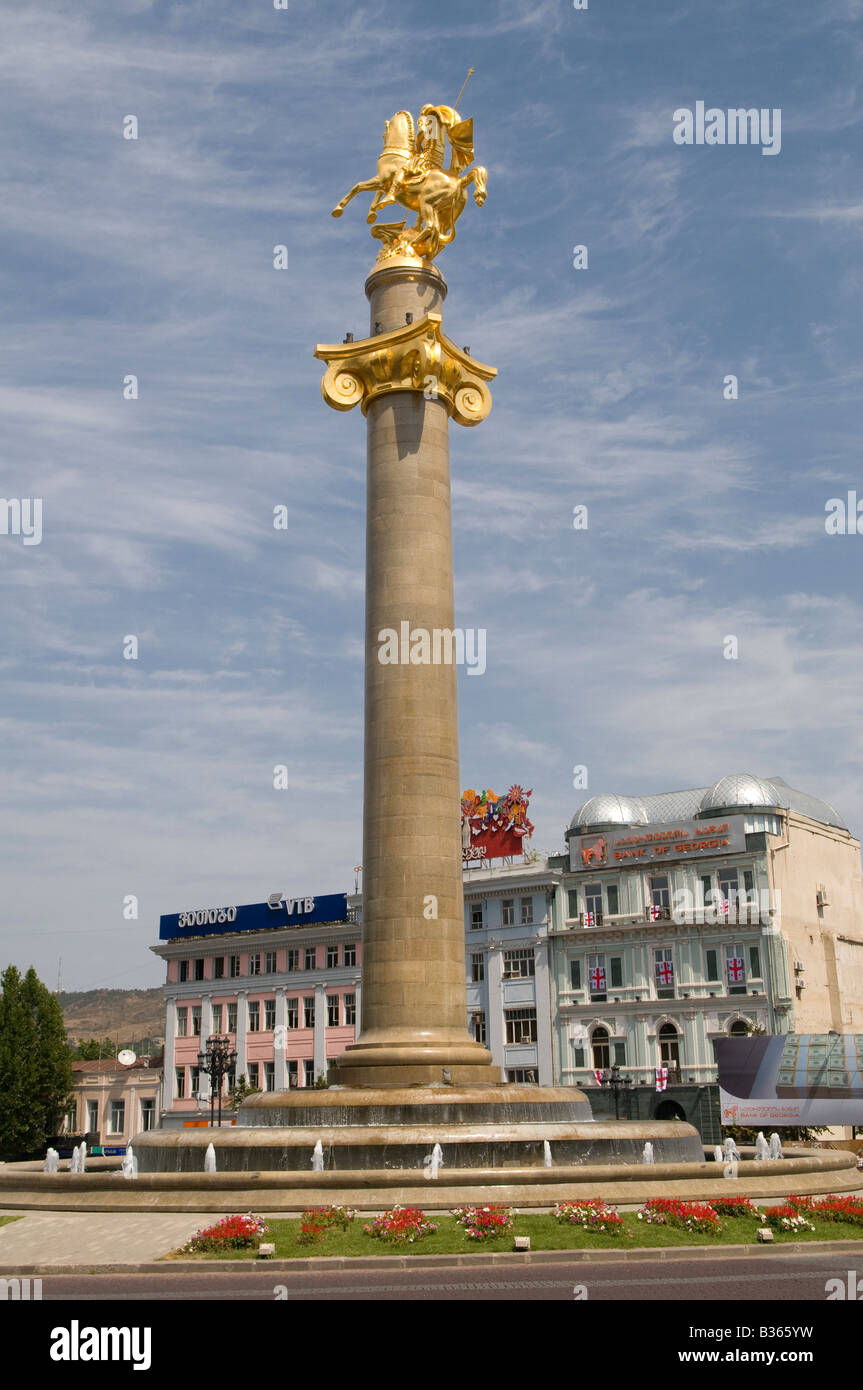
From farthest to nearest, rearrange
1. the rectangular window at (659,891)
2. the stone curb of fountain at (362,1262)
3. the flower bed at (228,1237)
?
the rectangular window at (659,891) < the flower bed at (228,1237) < the stone curb of fountain at (362,1262)

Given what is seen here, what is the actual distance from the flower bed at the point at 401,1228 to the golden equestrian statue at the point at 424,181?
83.2ft

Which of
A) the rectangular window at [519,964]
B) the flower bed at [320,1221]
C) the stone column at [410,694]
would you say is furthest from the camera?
the rectangular window at [519,964]

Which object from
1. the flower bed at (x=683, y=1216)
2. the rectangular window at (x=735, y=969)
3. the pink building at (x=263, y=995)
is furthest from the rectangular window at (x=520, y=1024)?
the flower bed at (x=683, y=1216)

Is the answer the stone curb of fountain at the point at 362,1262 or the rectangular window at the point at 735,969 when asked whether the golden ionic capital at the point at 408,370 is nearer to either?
the stone curb of fountain at the point at 362,1262

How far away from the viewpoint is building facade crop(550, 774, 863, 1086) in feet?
222

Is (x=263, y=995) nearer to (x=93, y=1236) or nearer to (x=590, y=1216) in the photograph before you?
(x=93, y=1236)

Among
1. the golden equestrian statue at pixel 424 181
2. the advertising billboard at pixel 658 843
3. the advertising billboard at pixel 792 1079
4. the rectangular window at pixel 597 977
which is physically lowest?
the advertising billboard at pixel 792 1079

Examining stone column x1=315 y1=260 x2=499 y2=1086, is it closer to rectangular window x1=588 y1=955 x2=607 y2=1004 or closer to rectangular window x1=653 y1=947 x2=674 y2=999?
rectangular window x1=653 y1=947 x2=674 y2=999

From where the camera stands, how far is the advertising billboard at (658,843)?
70.0 meters

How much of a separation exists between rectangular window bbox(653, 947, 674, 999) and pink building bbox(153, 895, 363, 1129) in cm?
2046

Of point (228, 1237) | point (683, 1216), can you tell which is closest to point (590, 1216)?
point (683, 1216)

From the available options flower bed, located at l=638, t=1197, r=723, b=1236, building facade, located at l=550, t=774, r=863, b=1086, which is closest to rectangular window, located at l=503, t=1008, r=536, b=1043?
building facade, located at l=550, t=774, r=863, b=1086

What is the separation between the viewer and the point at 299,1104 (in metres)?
28.2

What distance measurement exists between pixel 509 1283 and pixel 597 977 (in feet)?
186
